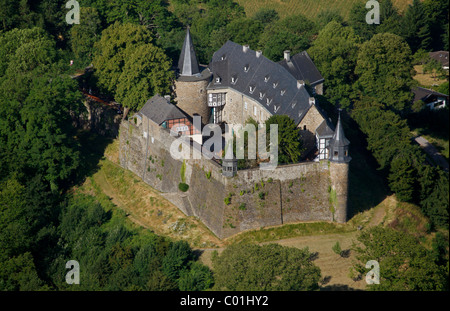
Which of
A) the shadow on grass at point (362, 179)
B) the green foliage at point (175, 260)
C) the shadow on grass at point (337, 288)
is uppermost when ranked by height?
the shadow on grass at point (362, 179)

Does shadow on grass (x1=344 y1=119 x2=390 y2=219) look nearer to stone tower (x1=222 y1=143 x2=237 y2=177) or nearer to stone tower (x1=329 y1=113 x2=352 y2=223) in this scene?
stone tower (x1=329 y1=113 x2=352 y2=223)

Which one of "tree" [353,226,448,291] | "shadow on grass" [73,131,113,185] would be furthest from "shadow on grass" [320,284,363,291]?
"shadow on grass" [73,131,113,185]

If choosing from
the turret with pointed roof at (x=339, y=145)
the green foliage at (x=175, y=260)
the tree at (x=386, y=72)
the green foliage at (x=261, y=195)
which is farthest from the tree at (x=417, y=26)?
the green foliage at (x=175, y=260)

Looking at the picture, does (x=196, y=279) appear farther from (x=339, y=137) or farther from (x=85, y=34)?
(x=85, y=34)

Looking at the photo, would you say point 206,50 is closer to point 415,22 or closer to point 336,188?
point 415,22

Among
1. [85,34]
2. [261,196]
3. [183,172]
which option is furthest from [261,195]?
[85,34]

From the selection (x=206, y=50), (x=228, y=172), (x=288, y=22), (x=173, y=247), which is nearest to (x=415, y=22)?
(x=288, y=22)

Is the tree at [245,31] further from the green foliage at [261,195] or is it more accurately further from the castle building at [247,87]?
the green foliage at [261,195]

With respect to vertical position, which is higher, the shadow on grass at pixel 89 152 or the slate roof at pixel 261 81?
the slate roof at pixel 261 81
